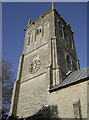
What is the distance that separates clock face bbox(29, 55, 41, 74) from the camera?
50.7 feet

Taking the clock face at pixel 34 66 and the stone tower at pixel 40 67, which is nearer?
the stone tower at pixel 40 67

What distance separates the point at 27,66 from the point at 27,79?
2241mm

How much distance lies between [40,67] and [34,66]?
1.17 meters

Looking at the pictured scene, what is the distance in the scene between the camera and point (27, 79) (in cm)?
1519

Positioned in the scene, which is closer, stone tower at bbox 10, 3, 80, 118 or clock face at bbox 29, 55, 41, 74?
stone tower at bbox 10, 3, 80, 118

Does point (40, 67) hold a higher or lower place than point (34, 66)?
lower

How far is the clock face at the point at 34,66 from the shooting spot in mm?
15461

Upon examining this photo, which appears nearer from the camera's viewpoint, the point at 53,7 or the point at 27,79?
the point at 27,79

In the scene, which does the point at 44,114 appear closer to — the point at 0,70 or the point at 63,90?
the point at 63,90

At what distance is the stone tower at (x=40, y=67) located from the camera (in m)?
12.6

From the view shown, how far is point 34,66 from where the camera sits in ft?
52.5

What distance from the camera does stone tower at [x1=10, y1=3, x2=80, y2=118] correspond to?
1265 cm

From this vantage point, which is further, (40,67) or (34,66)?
(34,66)

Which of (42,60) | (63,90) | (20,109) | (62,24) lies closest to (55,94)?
(63,90)
